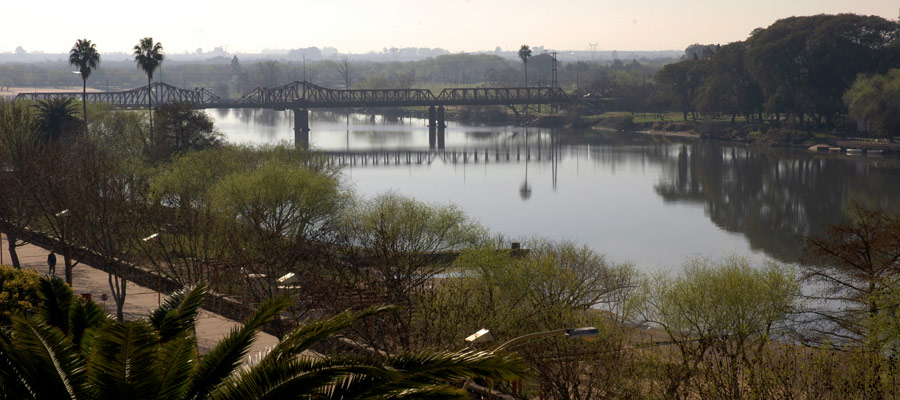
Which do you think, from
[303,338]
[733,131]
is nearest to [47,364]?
[303,338]

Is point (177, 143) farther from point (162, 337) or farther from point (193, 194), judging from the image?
point (162, 337)

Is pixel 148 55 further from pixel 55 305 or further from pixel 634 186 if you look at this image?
pixel 55 305

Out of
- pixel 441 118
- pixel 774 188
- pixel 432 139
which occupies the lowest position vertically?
pixel 774 188

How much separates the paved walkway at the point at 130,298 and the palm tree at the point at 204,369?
11.2 m

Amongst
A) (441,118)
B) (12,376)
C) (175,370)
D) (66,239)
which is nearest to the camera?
(175,370)

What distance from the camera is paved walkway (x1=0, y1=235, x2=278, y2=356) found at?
28758 mm

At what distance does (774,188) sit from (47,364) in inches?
2825

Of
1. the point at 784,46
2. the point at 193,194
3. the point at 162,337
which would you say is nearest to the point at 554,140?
the point at 784,46

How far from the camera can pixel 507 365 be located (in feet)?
39.4

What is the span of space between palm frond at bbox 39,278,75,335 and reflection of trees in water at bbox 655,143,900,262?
1581 inches

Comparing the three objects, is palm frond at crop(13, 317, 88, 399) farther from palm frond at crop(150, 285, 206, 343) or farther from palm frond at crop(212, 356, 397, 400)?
palm frond at crop(150, 285, 206, 343)

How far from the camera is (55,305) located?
14.6 m

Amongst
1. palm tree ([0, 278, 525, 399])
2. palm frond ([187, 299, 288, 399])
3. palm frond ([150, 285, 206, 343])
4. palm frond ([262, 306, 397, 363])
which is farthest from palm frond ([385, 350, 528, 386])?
palm frond ([150, 285, 206, 343])

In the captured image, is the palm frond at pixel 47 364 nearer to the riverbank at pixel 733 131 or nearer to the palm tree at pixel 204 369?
the palm tree at pixel 204 369
